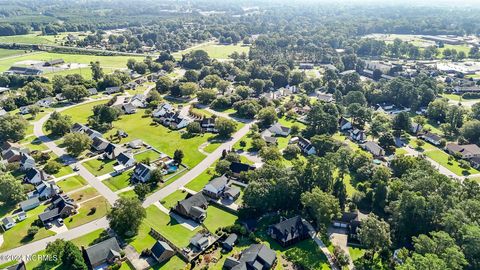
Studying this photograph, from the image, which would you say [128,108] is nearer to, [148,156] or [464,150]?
[148,156]

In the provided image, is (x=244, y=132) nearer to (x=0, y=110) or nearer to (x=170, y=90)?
(x=170, y=90)

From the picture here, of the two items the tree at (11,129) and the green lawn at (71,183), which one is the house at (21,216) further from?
the tree at (11,129)

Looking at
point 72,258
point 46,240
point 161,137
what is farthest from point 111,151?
point 72,258

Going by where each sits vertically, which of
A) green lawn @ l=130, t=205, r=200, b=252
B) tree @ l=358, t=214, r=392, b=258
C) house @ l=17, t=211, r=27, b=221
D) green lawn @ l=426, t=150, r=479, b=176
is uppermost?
tree @ l=358, t=214, r=392, b=258

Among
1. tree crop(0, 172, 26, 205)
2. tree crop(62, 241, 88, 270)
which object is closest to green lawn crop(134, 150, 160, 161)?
tree crop(0, 172, 26, 205)

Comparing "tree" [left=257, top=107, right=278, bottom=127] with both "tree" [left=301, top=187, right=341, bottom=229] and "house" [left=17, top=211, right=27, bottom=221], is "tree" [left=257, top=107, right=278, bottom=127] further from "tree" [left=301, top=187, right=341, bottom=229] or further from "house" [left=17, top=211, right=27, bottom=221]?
"house" [left=17, top=211, right=27, bottom=221]

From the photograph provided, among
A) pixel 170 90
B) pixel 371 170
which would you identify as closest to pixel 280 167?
pixel 371 170
